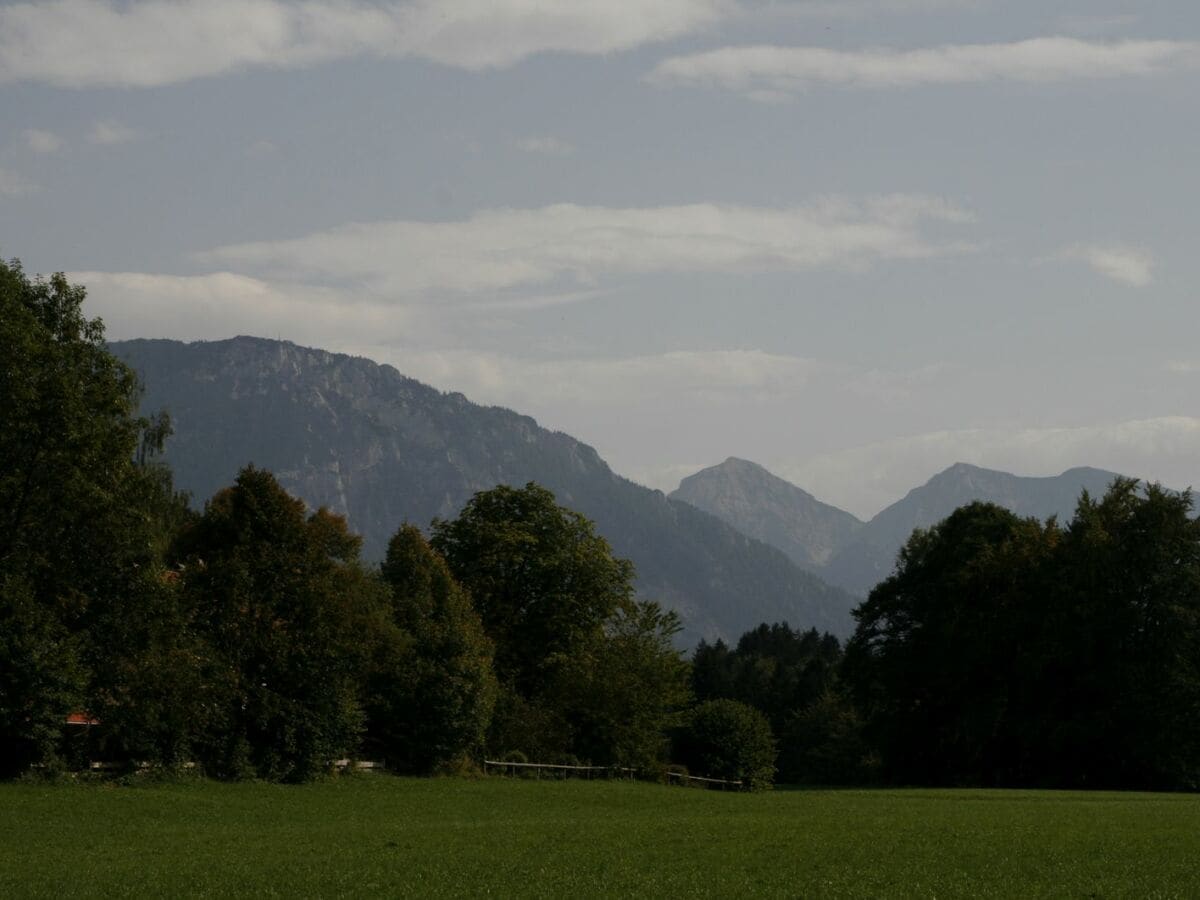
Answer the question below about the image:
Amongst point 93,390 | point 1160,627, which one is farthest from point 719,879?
point 1160,627

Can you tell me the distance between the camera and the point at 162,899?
87.5 ft

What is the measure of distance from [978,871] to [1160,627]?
50.9 meters

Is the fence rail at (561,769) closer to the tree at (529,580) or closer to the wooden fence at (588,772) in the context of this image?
the wooden fence at (588,772)

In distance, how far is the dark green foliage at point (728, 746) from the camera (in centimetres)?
9012

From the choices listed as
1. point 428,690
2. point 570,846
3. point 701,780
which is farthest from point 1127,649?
point 570,846

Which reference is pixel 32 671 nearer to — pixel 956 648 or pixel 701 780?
pixel 701 780

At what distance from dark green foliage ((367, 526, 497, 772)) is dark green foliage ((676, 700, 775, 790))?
22.7 m

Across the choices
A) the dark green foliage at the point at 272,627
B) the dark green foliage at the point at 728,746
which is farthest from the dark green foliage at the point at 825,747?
the dark green foliage at the point at 272,627

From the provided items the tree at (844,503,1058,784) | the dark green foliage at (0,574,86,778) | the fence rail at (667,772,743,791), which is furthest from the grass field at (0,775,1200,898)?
the fence rail at (667,772,743,791)

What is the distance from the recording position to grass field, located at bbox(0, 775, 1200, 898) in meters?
28.0

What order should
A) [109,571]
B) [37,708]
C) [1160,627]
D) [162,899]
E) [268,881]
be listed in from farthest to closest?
[1160,627] < [109,571] < [37,708] < [268,881] < [162,899]

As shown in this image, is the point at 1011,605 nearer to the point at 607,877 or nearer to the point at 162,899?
the point at 607,877

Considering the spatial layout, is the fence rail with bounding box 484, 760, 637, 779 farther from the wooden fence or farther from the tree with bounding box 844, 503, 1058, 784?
the tree with bounding box 844, 503, 1058, 784

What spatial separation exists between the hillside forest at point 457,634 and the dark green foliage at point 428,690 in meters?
0.14
